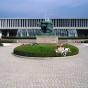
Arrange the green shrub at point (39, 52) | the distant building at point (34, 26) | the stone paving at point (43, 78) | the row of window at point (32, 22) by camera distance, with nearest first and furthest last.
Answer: the stone paving at point (43, 78) < the green shrub at point (39, 52) < the distant building at point (34, 26) < the row of window at point (32, 22)

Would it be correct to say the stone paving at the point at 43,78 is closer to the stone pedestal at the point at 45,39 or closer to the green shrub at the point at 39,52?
the green shrub at the point at 39,52

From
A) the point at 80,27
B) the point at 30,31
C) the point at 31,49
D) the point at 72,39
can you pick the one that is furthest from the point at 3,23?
the point at 31,49

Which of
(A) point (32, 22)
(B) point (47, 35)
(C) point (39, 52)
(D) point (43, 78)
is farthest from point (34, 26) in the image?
(D) point (43, 78)

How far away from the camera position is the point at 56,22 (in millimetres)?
100688

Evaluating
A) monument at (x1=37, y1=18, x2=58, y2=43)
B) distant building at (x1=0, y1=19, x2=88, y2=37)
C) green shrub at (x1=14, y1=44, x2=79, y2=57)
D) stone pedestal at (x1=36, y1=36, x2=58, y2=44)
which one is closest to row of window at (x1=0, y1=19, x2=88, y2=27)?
distant building at (x1=0, y1=19, x2=88, y2=37)

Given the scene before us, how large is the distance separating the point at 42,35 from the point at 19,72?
21.8m

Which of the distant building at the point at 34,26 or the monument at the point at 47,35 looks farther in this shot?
the distant building at the point at 34,26

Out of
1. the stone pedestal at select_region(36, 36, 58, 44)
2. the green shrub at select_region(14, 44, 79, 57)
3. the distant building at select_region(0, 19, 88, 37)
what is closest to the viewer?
the green shrub at select_region(14, 44, 79, 57)

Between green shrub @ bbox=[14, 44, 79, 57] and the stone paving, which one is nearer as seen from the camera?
the stone paving

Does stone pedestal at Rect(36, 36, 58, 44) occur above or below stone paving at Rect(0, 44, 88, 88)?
below

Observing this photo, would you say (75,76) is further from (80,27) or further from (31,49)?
(80,27)

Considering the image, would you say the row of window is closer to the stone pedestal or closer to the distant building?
the distant building

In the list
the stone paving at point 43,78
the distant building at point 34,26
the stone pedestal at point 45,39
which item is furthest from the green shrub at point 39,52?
the distant building at point 34,26

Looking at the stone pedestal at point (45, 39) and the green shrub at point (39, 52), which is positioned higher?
the green shrub at point (39, 52)
